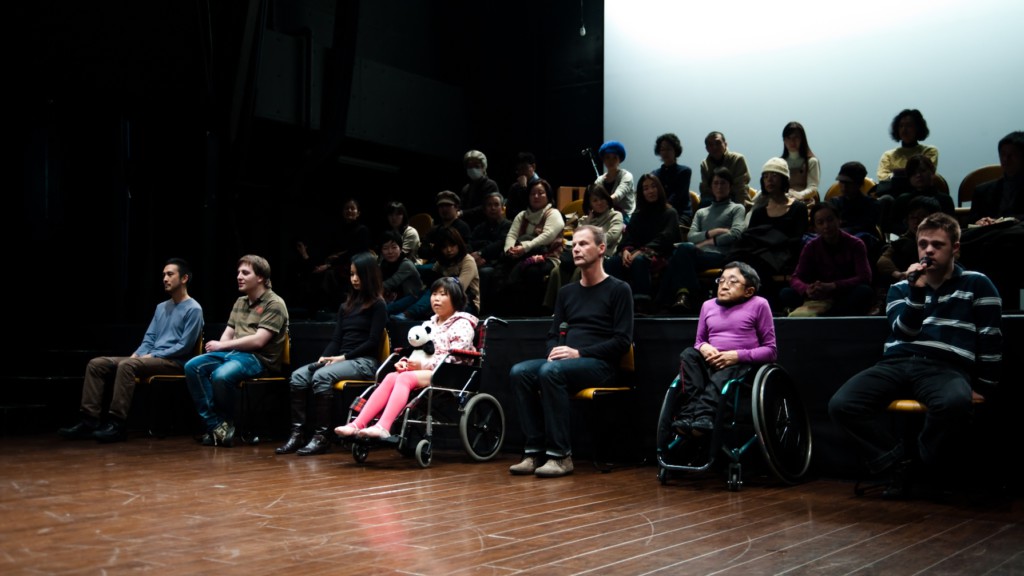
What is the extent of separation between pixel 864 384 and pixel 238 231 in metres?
5.94

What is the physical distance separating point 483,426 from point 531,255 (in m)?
1.72

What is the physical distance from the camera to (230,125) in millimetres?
7453

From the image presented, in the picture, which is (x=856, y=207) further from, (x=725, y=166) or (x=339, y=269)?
(x=339, y=269)

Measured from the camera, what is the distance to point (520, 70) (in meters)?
9.81

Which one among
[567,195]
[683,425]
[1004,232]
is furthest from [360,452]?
[567,195]

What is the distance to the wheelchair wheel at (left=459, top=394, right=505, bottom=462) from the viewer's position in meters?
4.52

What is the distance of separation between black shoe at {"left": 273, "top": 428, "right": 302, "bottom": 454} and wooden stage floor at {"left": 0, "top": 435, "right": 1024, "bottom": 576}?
636 millimetres

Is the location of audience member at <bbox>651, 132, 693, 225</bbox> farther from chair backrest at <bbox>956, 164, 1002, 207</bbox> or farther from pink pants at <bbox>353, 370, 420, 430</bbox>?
pink pants at <bbox>353, 370, 420, 430</bbox>

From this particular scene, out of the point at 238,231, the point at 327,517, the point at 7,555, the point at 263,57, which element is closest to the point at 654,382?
the point at 327,517

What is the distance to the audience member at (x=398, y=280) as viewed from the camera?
20.5 ft

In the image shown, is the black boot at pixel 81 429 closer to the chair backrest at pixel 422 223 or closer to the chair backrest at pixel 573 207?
the chair backrest at pixel 422 223

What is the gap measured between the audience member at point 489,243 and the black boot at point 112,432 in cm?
244

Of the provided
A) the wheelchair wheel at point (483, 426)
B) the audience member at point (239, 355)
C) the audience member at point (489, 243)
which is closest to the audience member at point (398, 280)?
the audience member at point (489, 243)

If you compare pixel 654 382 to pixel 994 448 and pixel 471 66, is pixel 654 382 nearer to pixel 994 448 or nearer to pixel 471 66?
pixel 994 448
